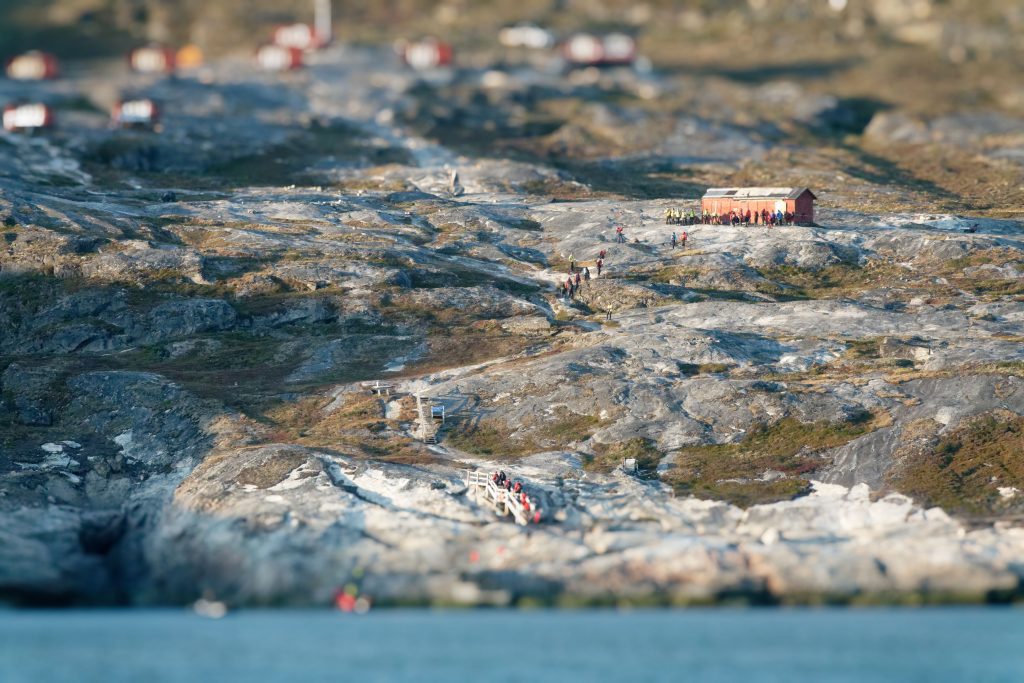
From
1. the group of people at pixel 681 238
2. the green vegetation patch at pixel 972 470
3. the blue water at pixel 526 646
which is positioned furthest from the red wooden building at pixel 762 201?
the blue water at pixel 526 646

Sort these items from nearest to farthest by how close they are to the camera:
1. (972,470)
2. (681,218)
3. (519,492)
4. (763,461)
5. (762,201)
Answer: (519,492)
(972,470)
(763,461)
(762,201)
(681,218)

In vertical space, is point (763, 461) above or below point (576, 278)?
below

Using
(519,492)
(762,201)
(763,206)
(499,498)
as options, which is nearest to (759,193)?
(762,201)

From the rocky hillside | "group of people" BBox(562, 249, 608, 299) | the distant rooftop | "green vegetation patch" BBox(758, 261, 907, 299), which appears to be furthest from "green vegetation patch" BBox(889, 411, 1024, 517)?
the distant rooftop

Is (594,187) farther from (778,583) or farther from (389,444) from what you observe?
(778,583)

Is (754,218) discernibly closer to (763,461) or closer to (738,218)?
(738,218)

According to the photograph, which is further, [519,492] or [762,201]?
[762,201]

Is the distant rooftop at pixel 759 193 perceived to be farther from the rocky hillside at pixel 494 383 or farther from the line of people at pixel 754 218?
the rocky hillside at pixel 494 383
